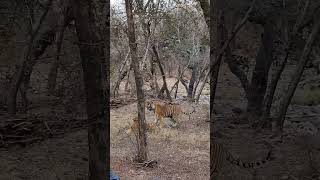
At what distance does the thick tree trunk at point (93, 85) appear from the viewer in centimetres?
249

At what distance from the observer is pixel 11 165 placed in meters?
2.61

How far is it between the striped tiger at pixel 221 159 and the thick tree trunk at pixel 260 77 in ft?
0.93

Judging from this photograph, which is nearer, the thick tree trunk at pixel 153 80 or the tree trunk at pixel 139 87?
the tree trunk at pixel 139 87

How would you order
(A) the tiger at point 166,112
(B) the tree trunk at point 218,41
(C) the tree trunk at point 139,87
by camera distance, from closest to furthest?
(B) the tree trunk at point 218,41 < (C) the tree trunk at point 139,87 < (A) the tiger at point 166,112

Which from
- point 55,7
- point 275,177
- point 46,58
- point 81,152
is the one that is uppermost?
point 55,7

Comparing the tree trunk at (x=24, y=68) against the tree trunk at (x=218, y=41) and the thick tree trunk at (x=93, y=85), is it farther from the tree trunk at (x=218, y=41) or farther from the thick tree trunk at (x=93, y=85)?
the tree trunk at (x=218, y=41)

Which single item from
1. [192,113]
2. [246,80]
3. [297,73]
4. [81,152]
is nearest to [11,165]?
[81,152]

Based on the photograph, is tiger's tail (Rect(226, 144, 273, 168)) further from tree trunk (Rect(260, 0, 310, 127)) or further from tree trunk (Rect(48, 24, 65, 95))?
tree trunk (Rect(48, 24, 65, 95))

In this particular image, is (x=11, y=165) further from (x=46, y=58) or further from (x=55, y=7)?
(x=55, y=7)

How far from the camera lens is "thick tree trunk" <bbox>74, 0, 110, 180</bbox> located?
8.16 feet

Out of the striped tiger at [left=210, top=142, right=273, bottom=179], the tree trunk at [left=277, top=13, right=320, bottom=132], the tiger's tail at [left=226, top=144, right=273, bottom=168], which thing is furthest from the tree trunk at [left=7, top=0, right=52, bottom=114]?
the tree trunk at [left=277, top=13, right=320, bottom=132]

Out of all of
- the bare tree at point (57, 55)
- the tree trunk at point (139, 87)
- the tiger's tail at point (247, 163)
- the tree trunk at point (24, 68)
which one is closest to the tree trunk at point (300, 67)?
the tiger's tail at point (247, 163)

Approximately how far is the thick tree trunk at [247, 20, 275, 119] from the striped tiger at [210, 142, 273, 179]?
11.1 inches

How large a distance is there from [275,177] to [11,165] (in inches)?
65.5
